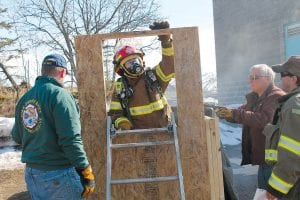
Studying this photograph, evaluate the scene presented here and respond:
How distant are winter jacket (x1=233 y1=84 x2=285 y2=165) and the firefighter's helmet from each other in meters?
1.15

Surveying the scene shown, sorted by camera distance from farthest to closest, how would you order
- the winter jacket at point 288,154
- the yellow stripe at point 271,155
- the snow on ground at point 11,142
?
the snow on ground at point 11,142
the yellow stripe at point 271,155
the winter jacket at point 288,154

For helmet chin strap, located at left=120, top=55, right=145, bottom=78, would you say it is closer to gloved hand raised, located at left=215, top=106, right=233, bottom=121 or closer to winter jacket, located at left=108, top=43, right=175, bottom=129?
winter jacket, located at left=108, top=43, right=175, bottom=129

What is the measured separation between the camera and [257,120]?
164 inches

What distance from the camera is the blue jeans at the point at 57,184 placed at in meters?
3.28

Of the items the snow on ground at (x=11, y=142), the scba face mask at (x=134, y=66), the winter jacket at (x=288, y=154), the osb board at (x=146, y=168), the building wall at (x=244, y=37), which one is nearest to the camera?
the winter jacket at (x=288, y=154)

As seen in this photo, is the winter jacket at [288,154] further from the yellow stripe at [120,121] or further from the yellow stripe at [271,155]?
the yellow stripe at [120,121]

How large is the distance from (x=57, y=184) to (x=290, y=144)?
1.82m

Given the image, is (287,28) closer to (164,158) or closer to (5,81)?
(164,158)

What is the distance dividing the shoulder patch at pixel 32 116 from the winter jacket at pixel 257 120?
211cm

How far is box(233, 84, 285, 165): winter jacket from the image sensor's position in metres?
4.18

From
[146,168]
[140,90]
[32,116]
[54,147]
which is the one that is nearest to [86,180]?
[54,147]

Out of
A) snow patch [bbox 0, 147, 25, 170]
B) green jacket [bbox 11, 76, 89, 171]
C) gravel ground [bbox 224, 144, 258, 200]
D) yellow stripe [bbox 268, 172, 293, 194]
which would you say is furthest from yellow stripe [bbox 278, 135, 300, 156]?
snow patch [bbox 0, 147, 25, 170]

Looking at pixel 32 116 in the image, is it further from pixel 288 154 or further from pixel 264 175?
pixel 264 175

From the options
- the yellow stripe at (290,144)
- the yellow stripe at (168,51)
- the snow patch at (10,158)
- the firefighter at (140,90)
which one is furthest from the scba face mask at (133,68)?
the snow patch at (10,158)
